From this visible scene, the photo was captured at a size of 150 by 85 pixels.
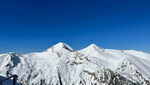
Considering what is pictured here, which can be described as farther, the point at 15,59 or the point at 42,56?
the point at 42,56

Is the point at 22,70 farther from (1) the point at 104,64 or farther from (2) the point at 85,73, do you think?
(1) the point at 104,64

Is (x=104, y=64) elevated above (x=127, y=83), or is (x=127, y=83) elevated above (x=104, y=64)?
(x=104, y=64)

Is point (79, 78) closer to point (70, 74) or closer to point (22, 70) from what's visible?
point (70, 74)

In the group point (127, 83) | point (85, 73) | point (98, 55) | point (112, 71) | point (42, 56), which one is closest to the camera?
point (127, 83)

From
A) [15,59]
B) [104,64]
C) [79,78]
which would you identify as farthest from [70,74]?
[15,59]

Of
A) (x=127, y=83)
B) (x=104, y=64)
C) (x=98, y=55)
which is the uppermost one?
(x=98, y=55)

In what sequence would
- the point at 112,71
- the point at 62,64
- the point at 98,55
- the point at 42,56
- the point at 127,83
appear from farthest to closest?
the point at 42,56
the point at 98,55
the point at 62,64
the point at 112,71
the point at 127,83
